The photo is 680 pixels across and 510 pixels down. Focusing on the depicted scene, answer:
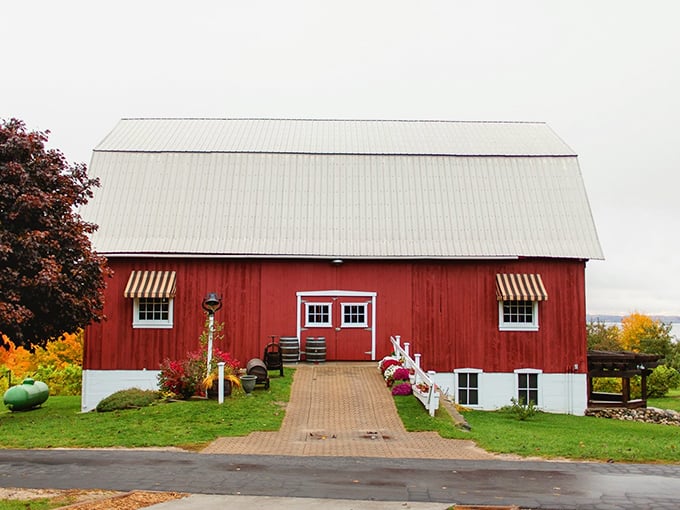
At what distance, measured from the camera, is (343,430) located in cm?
1580

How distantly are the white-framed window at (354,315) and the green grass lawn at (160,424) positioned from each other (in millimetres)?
4552

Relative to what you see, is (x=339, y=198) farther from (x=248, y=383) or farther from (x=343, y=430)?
(x=343, y=430)

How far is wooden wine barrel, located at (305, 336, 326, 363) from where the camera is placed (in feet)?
76.8

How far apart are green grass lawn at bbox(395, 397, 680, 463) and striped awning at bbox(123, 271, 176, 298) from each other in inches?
347

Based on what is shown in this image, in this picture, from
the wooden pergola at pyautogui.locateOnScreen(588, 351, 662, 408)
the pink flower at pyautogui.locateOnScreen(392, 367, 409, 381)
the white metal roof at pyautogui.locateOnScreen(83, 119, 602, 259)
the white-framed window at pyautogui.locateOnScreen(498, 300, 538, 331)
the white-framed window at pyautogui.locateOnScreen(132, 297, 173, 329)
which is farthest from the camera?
the wooden pergola at pyautogui.locateOnScreen(588, 351, 662, 408)

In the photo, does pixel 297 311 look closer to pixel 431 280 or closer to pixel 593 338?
pixel 431 280

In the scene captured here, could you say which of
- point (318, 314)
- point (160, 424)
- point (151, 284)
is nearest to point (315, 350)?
point (318, 314)

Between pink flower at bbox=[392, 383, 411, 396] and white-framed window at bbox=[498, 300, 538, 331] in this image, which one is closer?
pink flower at bbox=[392, 383, 411, 396]

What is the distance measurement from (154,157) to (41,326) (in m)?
9.10

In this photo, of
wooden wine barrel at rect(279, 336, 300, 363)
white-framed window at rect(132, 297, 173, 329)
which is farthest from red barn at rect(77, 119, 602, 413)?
wooden wine barrel at rect(279, 336, 300, 363)

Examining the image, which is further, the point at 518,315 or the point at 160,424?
the point at 518,315

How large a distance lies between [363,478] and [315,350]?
1241cm

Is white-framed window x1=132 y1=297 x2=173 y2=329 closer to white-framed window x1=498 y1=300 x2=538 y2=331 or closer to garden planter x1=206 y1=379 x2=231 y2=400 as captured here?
garden planter x1=206 y1=379 x2=231 y2=400

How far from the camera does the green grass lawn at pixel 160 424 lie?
1437 cm
